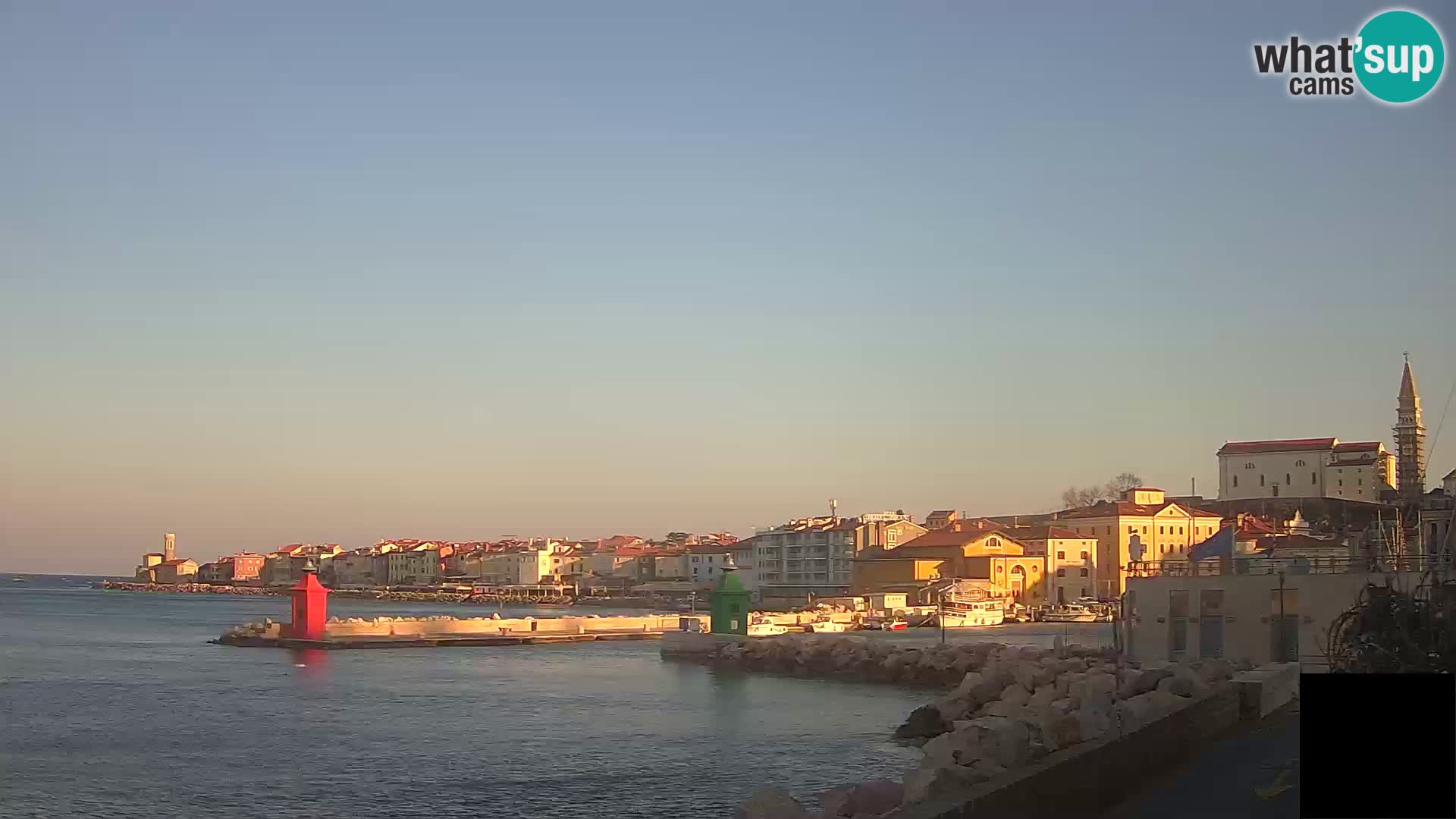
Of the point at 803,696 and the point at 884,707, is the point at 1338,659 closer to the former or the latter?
the point at 884,707

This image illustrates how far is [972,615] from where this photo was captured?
6762 centimetres

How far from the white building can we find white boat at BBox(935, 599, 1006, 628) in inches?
1376

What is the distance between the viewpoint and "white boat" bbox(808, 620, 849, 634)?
58.3m

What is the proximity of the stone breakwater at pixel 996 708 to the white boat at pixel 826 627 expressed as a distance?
63.0 feet

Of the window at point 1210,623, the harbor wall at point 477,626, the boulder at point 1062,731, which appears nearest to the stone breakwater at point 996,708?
the boulder at point 1062,731

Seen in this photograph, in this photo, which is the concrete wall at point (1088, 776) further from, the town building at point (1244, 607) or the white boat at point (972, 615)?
the white boat at point (972, 615)

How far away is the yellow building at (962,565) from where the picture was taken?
81125mm

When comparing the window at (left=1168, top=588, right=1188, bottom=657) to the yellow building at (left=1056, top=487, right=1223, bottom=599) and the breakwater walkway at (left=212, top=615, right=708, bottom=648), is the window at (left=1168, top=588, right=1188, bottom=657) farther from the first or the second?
the yellow building at (left=1056, top=487, right=1223, bottom=599)

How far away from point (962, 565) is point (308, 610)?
42312 mm

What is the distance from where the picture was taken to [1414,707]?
9.17 ft

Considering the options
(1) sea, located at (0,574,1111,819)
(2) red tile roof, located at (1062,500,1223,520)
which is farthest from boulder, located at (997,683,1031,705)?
(2) red tile roof, located at (1062,500,1223,520)

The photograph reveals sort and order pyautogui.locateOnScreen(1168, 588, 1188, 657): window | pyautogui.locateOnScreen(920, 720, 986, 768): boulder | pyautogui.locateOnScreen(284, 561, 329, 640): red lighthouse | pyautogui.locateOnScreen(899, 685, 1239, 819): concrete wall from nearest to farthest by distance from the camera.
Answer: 1. pyautogui.locateOnScreen(899, 685, 1239, 819): concrete wall
2. pyautogui.locateOnScreen(920, 720, 986, 768): boulder
3. pyautogui.locateOnScreen(1168, 588, 1188, 657): window
4. pyautogui.locateOnScreen(284, 561, 329, 640): red lighthouse

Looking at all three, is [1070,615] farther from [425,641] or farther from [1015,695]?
[1015,695]

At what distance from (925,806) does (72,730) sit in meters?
22.0
